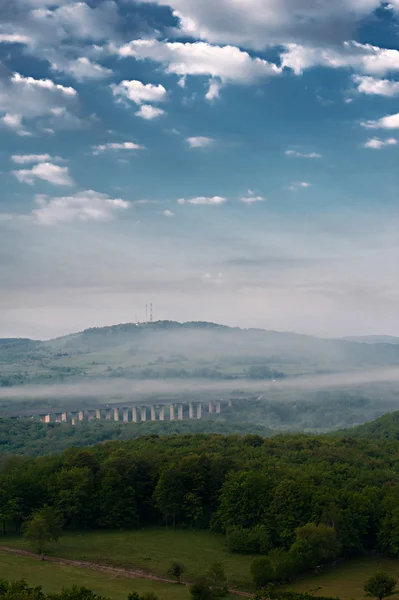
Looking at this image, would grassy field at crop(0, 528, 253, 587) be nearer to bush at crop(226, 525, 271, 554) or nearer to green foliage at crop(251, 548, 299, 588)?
bush at crop(226, 525, 271, 554)

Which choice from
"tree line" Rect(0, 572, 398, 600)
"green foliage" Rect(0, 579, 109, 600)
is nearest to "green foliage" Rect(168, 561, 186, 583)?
"tree line" Rect(0, 572, 398, 600)

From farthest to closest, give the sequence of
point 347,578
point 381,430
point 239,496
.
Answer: point 381,430, point 239,496, point 347,578

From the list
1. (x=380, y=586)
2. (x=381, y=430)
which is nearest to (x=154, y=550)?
(x=380, y=586)

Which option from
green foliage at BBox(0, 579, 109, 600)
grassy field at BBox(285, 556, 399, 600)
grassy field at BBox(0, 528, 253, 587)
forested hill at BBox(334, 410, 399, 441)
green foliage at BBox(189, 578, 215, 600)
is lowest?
grassy field at BBox(285, 556, 399, 600)

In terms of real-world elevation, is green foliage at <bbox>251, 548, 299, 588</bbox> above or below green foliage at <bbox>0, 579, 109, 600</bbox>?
below

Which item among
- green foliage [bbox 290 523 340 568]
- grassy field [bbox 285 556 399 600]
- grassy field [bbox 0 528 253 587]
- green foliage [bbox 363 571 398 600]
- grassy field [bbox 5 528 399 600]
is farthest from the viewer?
grassy field [bbox 0 528 253 587]

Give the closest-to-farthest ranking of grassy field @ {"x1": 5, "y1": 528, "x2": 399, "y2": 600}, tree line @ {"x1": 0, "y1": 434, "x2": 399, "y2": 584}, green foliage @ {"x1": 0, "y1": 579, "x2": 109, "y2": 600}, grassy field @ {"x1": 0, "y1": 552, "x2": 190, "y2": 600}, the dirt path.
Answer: green foliage @ {"x1": 0, "y1": 579, "x2": 109, "y2": 600}, grassy field @ {"x1": 0, "y1": 552, "x2": 190, "y2": 600}, grassy field @ {"x1": 5, "y1": 528, "x2": 399, "y2": 600}, the dirt path, tree line @ {"x1": 0, "y1": 434, "x2": 399, "y2": 584}

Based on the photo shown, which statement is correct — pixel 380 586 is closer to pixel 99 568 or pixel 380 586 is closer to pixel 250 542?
pixel 250 542
